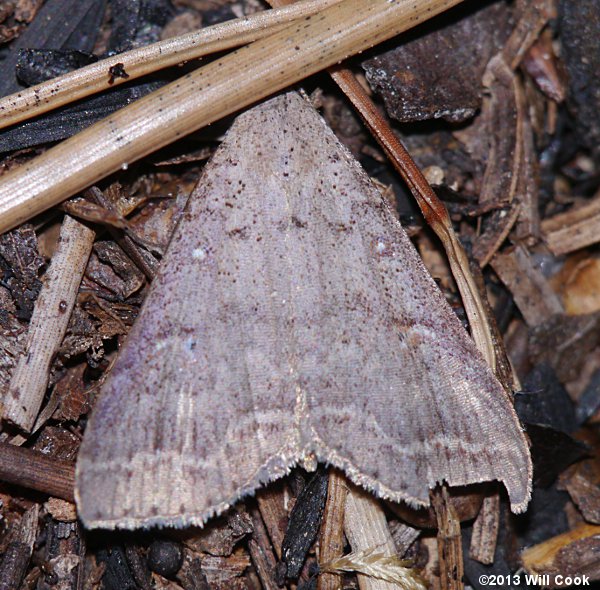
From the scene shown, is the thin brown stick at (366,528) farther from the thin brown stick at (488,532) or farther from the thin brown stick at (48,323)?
the thin brown stick at (48,323)

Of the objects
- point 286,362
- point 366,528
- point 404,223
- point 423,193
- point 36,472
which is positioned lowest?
point 366,528

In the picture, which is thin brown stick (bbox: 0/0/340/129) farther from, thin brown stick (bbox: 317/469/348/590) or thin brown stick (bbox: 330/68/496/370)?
thin brown stick (bbox: 317/469/348/590)

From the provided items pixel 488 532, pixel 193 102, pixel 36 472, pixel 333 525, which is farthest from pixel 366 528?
pixel 193 102

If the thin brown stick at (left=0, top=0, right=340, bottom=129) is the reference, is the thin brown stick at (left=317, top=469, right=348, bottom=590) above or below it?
below

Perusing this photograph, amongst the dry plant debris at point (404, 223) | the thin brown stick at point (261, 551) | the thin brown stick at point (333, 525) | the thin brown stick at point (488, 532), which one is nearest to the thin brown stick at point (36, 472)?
the dry plant debris at point (404, 223)

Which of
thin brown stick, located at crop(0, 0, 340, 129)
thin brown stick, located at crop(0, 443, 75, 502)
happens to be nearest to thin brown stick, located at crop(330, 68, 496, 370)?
thin brown stick, located at crop(0, 0, 340, 129)

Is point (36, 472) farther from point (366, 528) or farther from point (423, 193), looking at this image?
point (423, 193)
